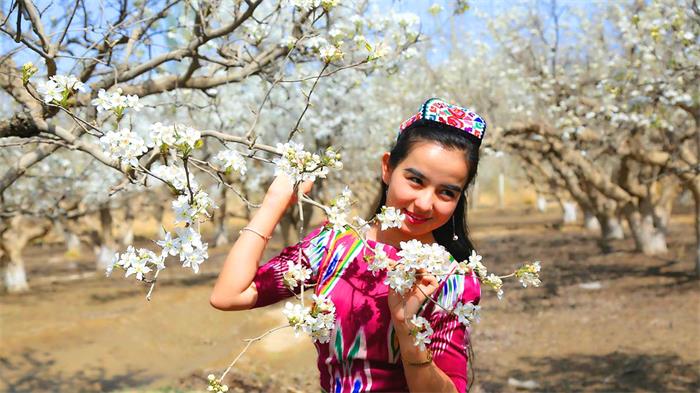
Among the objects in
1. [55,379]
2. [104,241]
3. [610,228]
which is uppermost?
[104,241]

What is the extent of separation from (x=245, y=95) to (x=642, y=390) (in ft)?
32.5

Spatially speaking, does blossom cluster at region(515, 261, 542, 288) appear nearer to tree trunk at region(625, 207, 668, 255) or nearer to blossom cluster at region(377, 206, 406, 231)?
blossom cluster at region(377, 206, 406, 231)

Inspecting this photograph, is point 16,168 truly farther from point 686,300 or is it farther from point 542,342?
point 686,300

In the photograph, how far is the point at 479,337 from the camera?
9.78m

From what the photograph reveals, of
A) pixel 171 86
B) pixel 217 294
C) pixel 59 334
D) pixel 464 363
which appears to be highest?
pixel 171 86

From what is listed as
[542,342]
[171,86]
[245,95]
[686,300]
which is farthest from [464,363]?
[245,95]

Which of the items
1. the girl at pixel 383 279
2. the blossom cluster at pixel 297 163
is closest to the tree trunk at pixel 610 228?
the girl at pixel 383 279

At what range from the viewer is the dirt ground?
25.8 feet

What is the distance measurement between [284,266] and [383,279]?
0.99 ft

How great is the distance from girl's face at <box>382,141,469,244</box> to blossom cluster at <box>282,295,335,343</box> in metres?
0.43

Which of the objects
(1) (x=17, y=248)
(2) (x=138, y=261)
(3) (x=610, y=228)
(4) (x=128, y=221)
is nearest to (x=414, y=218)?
(2) (x=138, y=261)

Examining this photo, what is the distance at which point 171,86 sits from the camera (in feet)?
14.0

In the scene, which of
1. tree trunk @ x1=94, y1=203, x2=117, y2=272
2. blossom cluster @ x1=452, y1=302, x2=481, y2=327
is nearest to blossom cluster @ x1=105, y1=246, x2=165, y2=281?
blossom cluster @ x1=452, y1=302, x2=481, y2=327

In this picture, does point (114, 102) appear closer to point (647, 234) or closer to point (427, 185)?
point (427, 185)
